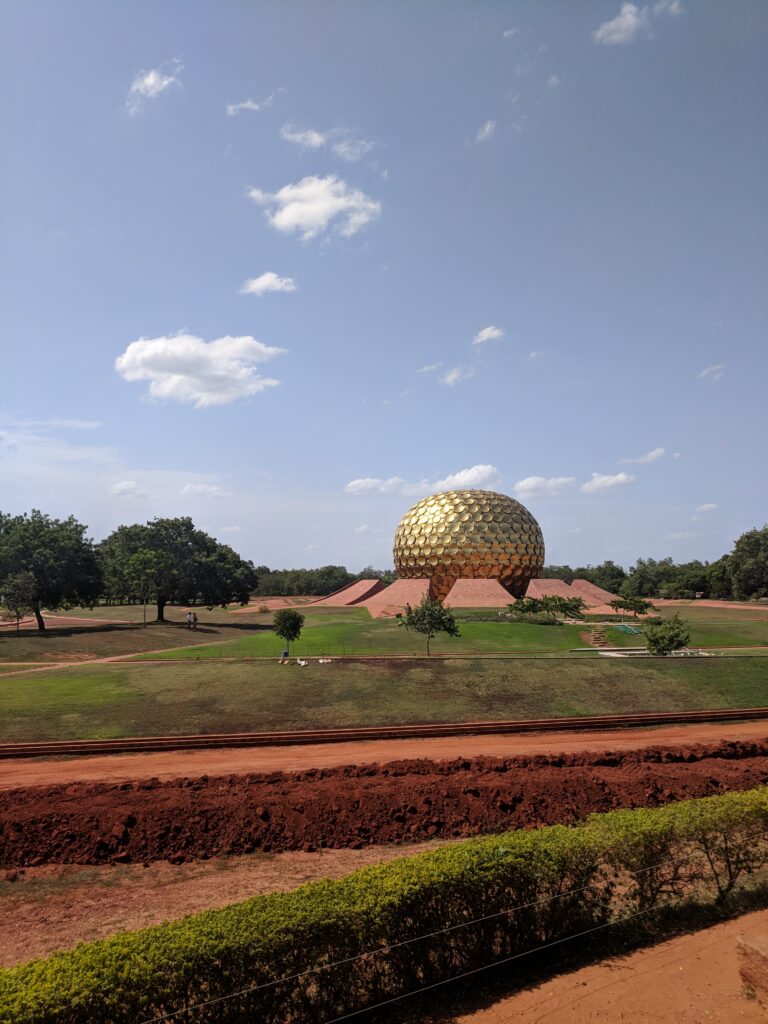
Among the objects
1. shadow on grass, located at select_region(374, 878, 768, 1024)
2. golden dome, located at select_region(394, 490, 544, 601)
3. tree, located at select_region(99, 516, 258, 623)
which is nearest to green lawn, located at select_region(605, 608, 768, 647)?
golden dome, located at select_region(394, 490, 544, 601)

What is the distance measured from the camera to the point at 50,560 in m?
42.2

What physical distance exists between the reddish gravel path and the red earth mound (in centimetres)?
131

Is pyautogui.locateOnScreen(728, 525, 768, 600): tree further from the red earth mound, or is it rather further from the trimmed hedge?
the trimmed hedge

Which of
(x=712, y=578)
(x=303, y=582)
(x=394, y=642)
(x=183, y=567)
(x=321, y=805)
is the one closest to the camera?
(x=321, y=805)

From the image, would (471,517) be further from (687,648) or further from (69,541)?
(69,541)

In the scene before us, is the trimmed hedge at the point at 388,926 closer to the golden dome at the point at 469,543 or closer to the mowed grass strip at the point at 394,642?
the mowed grass strip at the point at 394,642

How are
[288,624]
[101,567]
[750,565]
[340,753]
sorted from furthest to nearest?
[750,565], [101,567], [288,624], [340,753]

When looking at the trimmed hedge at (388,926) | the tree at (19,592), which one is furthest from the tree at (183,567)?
the trimmed hedge at (388,926)

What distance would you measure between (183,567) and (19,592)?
46.9ft

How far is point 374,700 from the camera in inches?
862

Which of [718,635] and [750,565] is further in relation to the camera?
[750,565]

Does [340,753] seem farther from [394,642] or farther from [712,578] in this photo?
[712,578]

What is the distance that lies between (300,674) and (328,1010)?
59.2 ft

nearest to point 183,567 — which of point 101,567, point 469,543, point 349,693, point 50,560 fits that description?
point 101,567
